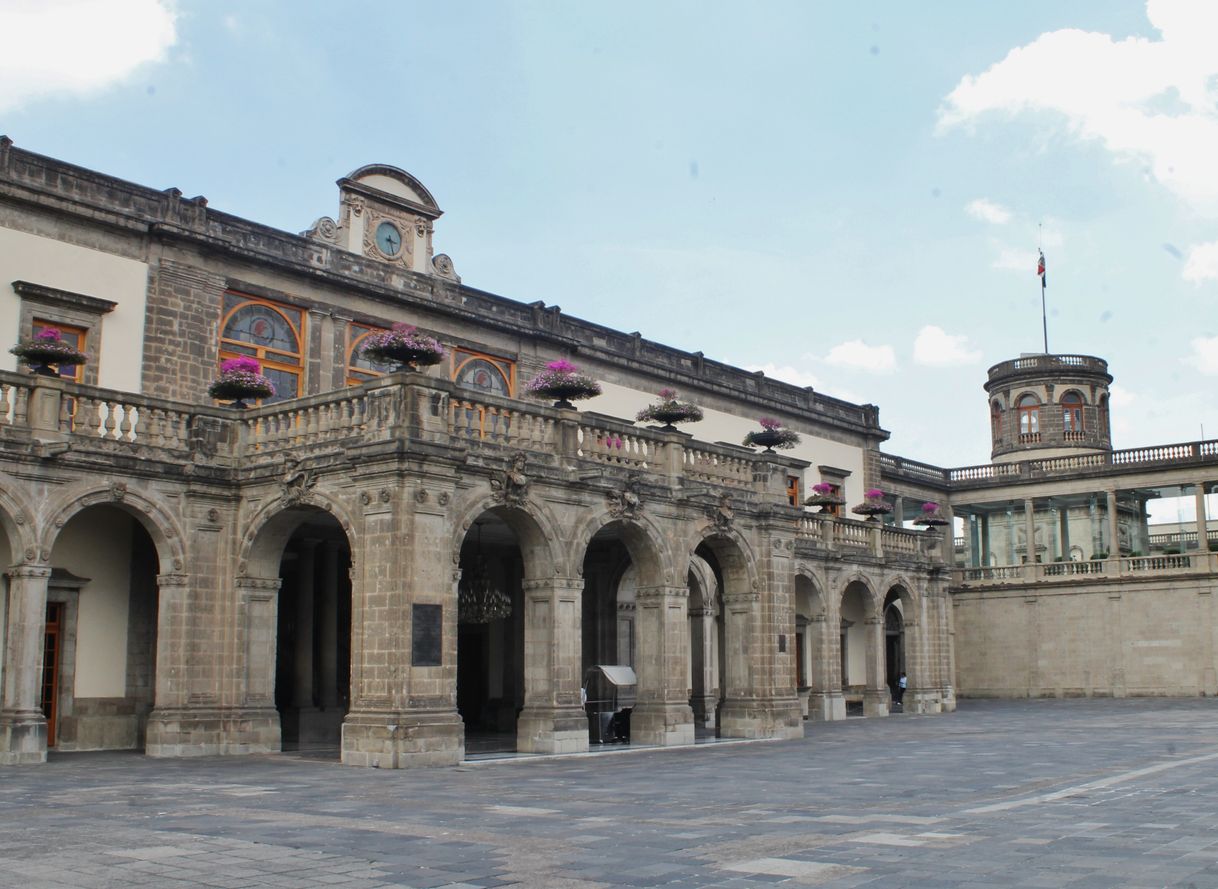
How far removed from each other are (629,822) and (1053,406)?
5055 centimetres

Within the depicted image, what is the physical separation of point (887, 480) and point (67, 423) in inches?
1417

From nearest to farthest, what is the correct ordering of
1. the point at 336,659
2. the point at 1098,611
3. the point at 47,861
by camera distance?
the point at 47,861
the point at 336,659
the point at 1098,611

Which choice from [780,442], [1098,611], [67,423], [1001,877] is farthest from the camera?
[1098,611]

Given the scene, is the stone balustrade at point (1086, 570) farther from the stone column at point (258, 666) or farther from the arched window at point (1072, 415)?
the stone column at point (258, 666)

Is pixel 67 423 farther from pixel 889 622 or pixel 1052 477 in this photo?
pixel 1052 477

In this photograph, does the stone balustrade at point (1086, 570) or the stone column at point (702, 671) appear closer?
the stone column at point (702, 671)

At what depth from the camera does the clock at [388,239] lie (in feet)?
92.9

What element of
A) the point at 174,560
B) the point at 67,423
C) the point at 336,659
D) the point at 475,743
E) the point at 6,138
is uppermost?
the point at 6,138

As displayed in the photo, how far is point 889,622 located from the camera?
1924 inches

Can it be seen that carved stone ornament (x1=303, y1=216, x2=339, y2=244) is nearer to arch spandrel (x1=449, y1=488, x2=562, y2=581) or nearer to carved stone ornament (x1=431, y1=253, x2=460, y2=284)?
carved stone ornament (x1=431, y1=253, x2=460, y2=284)

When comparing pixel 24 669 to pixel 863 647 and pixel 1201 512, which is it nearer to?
pixel 863 647

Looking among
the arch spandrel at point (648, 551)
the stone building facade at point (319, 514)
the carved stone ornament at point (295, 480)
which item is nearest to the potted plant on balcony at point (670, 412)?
the stone building facade at point (319, 514)

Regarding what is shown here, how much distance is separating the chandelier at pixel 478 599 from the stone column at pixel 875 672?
16475 mm

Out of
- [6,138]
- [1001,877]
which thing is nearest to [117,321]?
[6,138]
